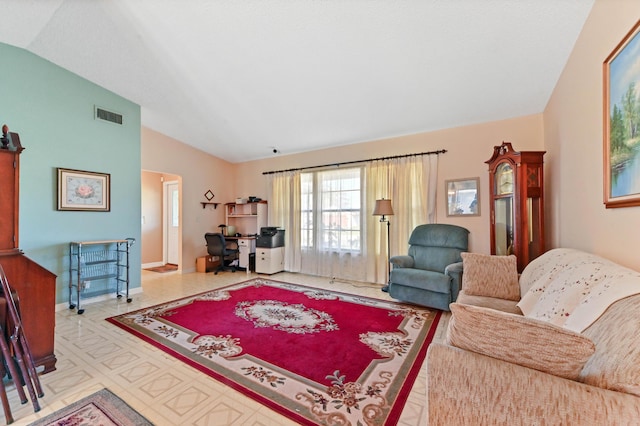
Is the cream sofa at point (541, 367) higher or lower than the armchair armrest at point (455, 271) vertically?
higher

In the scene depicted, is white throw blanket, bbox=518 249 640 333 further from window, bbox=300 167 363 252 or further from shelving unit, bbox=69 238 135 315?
shelving unit, bbox=69 238 135 315

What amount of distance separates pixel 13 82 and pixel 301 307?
4.31 m

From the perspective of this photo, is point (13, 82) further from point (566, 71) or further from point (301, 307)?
point (566, 71)

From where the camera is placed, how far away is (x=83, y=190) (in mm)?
3670

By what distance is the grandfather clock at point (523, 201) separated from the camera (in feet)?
9.07

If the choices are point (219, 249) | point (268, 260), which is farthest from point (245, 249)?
point (268, 260)

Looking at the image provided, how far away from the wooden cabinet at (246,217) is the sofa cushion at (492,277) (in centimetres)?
435

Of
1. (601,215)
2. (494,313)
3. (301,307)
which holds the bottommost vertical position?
(301,307)

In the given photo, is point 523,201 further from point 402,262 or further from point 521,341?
point 521,341

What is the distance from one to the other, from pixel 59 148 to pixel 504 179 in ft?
18.1

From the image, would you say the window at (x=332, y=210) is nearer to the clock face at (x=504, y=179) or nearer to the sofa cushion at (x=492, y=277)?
the clock face at (x=504, y=179)

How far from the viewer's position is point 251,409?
160 centimetres

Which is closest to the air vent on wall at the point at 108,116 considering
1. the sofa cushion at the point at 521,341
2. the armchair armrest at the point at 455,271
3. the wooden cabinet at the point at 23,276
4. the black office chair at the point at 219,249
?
the wooden cabinet at the point at 23,276

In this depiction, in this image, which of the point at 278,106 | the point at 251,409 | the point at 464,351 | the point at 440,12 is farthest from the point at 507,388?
the point at 278,106
